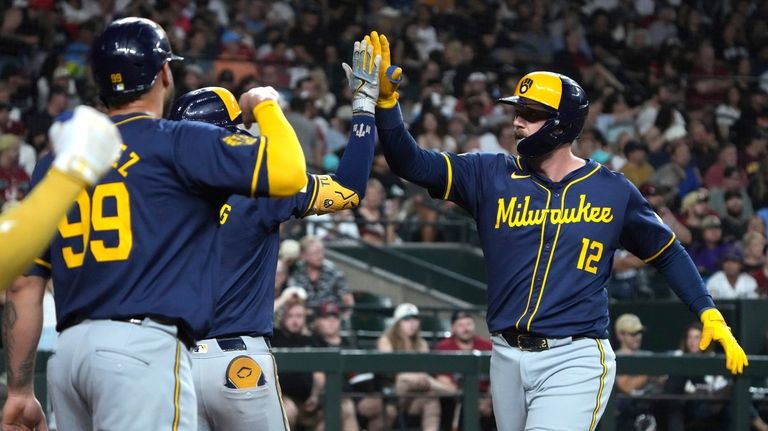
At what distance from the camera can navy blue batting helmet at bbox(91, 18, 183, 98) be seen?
3.60 metres

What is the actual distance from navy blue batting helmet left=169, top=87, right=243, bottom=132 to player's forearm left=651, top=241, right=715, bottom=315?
197 centimetres

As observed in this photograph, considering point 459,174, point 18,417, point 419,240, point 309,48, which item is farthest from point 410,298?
point 18,417

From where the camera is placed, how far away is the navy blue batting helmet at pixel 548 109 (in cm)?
513

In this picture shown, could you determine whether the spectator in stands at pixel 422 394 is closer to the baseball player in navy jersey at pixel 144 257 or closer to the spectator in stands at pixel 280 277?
the spectator in stands at pixel 280 277

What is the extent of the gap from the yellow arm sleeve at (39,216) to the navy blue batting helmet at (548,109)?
2573 mm

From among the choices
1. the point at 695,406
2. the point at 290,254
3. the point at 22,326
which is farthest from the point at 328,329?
the point at 22,326

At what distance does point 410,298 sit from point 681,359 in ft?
16.3

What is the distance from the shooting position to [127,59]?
142 inches

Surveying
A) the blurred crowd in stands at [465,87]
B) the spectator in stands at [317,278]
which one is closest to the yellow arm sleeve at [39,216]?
the blurred crowd in stands at [465,87]

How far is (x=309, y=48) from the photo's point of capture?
14.8 m

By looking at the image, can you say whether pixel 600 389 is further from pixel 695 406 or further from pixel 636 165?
pixel 636 165

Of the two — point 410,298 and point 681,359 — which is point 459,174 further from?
point 410,298

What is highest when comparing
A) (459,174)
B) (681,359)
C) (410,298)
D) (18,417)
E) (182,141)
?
(182,141)

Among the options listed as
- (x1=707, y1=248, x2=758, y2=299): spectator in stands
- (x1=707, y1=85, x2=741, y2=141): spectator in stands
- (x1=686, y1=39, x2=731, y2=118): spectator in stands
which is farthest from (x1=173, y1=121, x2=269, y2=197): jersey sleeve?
(x1=686, y1=39, x2=731, y2=118): spectator in stands
